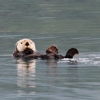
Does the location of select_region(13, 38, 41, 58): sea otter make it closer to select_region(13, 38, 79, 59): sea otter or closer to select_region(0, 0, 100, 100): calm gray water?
select_region(13, 38, 79, 59): sea otter

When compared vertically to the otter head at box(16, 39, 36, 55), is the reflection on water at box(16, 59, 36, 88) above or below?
below

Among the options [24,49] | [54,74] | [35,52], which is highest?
[24,49]

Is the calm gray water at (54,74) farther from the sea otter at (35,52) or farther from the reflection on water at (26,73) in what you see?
the sea otter at (35,52)

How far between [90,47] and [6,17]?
65.1ft

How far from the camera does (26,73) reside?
1354 cm

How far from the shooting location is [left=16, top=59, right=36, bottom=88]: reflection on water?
12133 millimetres

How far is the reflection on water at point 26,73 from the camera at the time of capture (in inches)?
478

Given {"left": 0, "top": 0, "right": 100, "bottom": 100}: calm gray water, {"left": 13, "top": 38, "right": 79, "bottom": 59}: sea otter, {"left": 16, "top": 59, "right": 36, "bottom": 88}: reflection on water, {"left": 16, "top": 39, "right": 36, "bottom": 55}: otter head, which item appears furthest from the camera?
{"left": 16, "top": 39, "right": 36, "bottom": 55}: otter head

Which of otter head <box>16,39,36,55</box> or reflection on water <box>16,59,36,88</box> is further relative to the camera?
otter head <box>16,39,36,55</box>

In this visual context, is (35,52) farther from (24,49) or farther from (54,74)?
(54,74)

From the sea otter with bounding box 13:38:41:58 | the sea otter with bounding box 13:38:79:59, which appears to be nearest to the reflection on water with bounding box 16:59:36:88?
the sea otter with bounding box 13:38:79:59

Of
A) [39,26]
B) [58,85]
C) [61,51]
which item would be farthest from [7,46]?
[39,26]

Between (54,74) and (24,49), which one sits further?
(24,49)

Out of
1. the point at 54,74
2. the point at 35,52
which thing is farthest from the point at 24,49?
the point at 54,74
